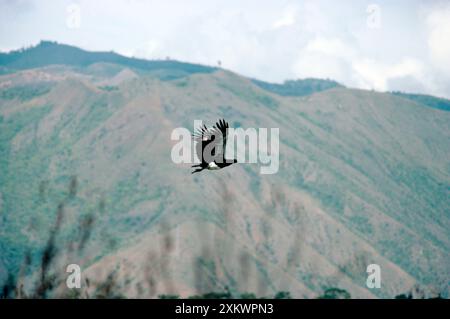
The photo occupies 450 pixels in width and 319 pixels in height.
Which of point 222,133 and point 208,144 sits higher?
point 222,133

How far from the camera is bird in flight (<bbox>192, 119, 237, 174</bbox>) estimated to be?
20312 millimetres

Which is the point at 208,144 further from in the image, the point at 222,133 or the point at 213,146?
the point at 222,133

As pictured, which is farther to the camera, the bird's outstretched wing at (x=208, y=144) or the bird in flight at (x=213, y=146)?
the bird's outstretched wing at (x=208, y=144)

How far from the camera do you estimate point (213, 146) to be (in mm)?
20500

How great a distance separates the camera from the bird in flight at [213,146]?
20.3 meters

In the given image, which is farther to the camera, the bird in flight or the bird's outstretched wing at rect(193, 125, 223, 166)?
the bird's outstretched wing at rect(193, 125, 223, 166)

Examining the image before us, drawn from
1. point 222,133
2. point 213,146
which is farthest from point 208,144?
point 222,133
